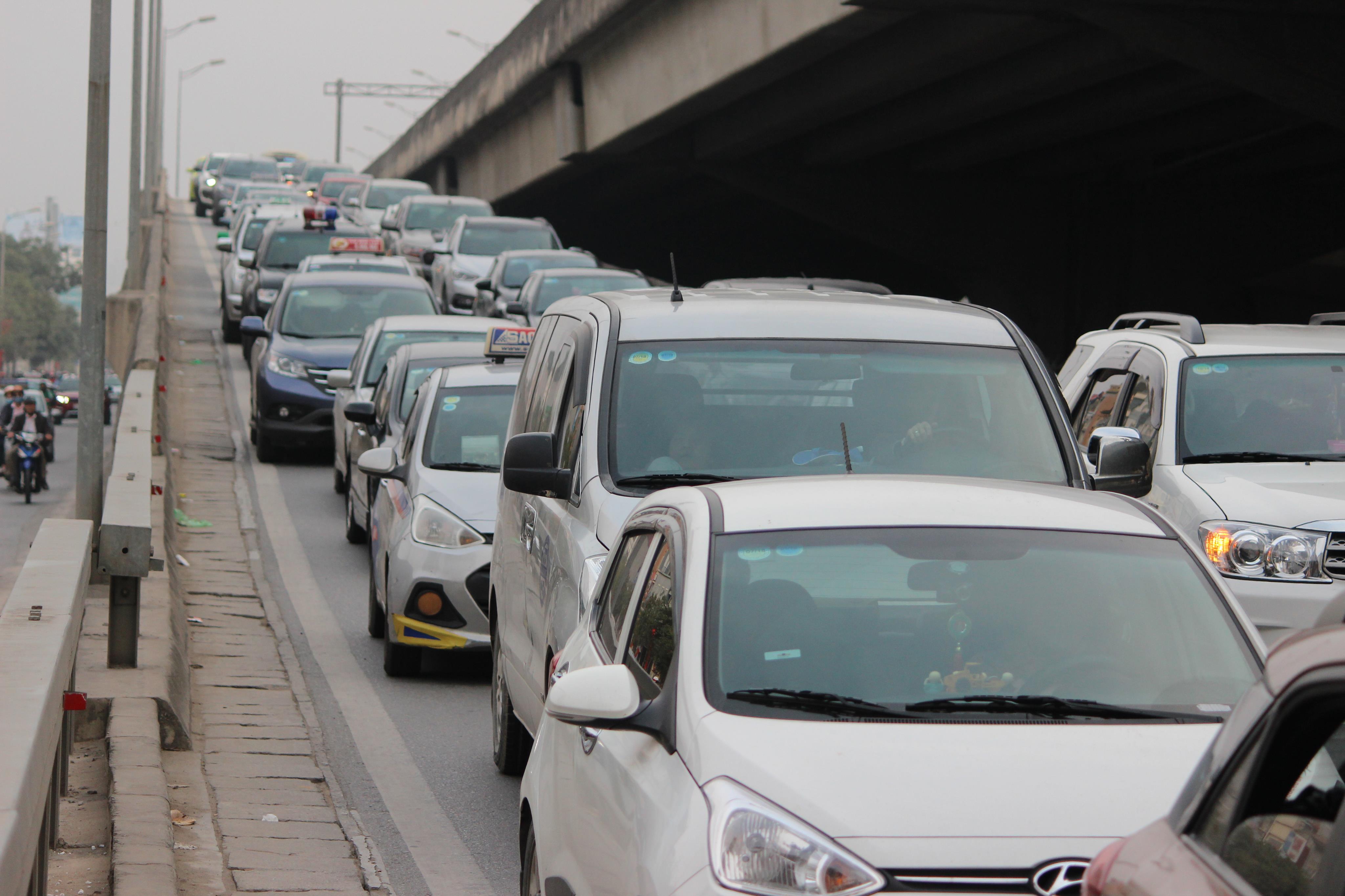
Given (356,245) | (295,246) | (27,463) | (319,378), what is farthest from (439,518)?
(27,463)

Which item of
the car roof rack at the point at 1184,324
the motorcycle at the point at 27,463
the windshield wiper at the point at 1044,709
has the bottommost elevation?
the motorcycle at the point at 27,463

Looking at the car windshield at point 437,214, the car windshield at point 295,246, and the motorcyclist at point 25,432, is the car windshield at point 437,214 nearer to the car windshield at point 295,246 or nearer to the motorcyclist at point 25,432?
the car windshield at point 295,246

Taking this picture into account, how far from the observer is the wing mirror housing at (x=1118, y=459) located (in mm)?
6598

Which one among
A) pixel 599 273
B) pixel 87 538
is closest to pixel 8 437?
pixel 599 273

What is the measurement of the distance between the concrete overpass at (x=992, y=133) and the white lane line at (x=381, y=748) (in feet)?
31.6

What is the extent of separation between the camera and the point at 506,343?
13.8 metres

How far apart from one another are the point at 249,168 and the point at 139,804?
2771 inches

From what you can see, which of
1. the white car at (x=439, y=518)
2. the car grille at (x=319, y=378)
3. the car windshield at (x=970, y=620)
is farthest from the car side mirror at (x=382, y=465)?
the car grille at (x=319, y=378)

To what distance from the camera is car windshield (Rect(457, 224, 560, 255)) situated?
33.0 meters

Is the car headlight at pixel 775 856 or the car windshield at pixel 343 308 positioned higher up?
the car headlight at pixel 775 856

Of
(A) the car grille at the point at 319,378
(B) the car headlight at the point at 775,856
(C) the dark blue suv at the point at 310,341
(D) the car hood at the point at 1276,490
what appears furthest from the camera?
(A) the car grille at the point at 319,378

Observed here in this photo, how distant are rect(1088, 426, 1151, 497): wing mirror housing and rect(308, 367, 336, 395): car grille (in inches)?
567

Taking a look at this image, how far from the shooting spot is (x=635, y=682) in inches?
164

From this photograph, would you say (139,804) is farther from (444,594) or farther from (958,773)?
(444,594)
